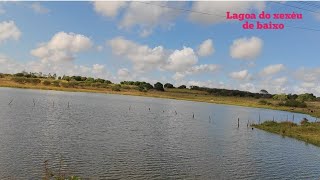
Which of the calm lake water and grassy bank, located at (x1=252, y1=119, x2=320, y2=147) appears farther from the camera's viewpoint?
grassy bank, located at (x1=252, y1=119, x2=320, y2=147)

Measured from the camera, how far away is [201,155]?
49000mm

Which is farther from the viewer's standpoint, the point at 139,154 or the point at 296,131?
the point at 296,131

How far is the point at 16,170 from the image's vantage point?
32.9 m

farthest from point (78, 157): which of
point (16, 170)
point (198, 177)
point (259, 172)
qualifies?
point (259, 172)

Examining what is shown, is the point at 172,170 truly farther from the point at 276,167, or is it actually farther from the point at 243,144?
the point at 243,144

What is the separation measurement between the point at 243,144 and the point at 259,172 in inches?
835

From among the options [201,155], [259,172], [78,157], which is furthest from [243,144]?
[78,157]

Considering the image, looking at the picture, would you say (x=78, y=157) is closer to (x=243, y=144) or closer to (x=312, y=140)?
(x=243, y=144)

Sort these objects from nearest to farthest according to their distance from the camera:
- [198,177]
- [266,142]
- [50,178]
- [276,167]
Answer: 1. [50,178]
2. [198,177]
3. [276,167]
4. [266,142]

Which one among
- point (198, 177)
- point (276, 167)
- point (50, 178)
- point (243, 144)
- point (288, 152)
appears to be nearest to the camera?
point (50, 178)

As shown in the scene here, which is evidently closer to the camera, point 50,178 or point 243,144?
point 50,178

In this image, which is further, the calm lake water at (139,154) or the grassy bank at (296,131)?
the grassy bank at (296,131)

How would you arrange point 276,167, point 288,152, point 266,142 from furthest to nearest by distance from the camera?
point 266,142, point 288,152, point 276,167

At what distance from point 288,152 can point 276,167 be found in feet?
45.7
